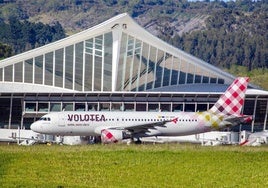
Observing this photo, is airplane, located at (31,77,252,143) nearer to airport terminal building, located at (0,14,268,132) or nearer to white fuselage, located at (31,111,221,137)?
white fuselage, located at (31,111,221,137)

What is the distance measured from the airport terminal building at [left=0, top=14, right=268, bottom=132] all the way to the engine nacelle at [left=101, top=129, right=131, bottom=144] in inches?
902

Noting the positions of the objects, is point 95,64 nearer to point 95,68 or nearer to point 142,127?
point 95,68

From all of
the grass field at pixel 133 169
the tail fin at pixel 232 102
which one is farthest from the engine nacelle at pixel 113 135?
the grass field at pixel 133 169

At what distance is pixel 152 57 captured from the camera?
97812mm

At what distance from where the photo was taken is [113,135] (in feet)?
221

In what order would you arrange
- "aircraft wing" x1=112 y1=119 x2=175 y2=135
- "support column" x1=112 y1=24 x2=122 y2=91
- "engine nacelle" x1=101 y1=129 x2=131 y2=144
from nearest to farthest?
"engine nacelle" x1=101 y1=129 x2=131 y2=144 → "aircraft wing" x1=112 y1=119 x2=175 y2=135 → "support column" x1=112 y1=24 x2=122 y2=91

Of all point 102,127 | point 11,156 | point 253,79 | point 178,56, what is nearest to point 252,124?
point 178,56

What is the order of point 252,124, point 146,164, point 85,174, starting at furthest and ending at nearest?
point 252,124
point 146,164
point 85,174

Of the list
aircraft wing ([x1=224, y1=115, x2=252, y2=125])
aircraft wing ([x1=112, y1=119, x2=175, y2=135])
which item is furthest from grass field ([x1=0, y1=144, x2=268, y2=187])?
aircraft wing ([x1=224, y1=115, x2=252, y2=125])

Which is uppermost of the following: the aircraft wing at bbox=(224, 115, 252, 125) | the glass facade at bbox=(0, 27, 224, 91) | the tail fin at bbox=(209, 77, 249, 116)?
the glass facade at bbox=(0, 27, 224, 91)

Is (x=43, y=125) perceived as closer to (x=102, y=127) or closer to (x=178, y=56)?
(x=102, y=127)

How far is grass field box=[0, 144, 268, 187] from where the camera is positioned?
35719mm

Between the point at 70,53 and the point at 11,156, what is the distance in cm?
5357

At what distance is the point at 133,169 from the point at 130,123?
1193 inches
